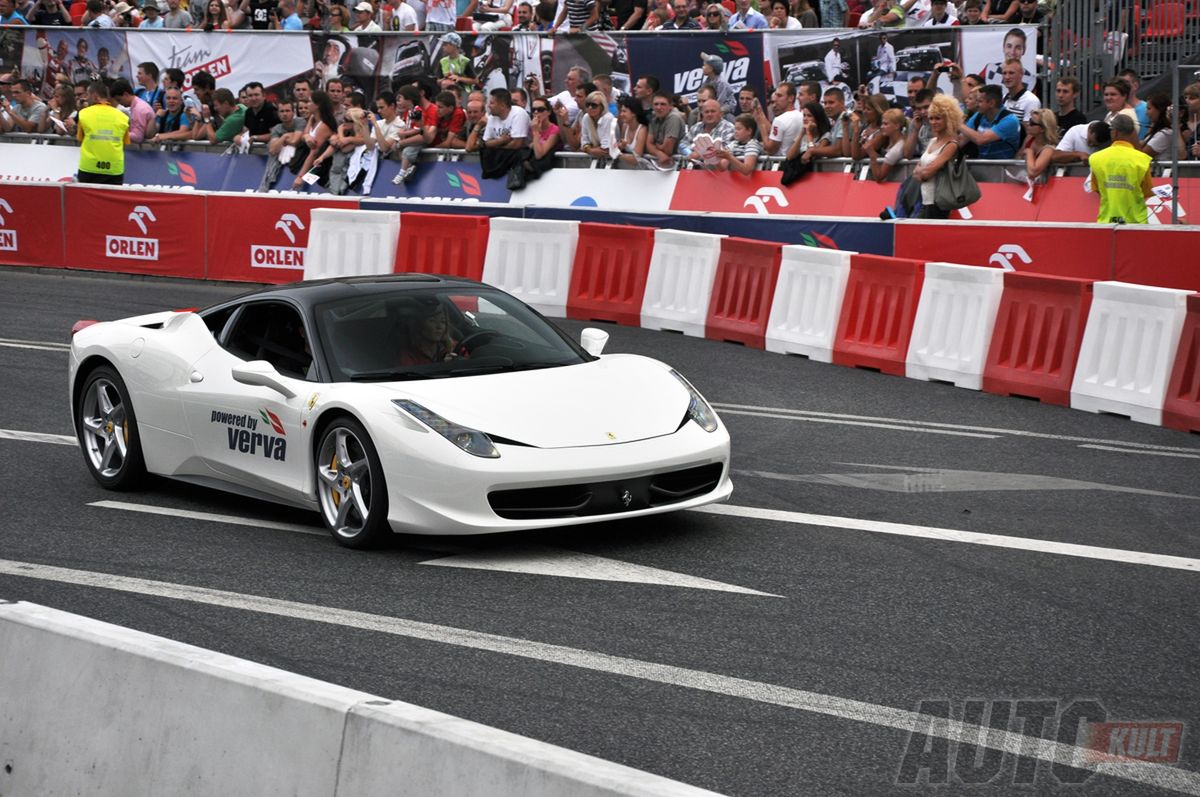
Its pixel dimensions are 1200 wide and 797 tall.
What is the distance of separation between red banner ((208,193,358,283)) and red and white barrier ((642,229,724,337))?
186 inches

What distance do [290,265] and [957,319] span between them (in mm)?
9318

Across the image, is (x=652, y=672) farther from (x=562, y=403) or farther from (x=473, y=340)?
(x=473, y=340)

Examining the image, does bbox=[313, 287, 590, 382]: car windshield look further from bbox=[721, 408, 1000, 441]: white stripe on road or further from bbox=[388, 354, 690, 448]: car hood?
bbox=[721, 408, 1000, 441]: white stripe on road

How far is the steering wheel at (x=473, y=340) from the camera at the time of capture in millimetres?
8359

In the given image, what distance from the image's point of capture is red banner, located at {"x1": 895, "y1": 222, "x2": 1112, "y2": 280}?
46.2 ft

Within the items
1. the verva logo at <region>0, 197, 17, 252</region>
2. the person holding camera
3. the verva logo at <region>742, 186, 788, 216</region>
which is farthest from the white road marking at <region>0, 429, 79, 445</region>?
the person holding camera

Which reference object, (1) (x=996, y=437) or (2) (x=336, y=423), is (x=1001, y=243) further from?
(2) (x=336, y=423)

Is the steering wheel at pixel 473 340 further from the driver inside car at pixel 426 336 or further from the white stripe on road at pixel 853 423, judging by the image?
the white stripe on road at pixel 853 423

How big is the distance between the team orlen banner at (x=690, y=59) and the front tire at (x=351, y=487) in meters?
13.4

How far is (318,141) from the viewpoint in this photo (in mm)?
23234

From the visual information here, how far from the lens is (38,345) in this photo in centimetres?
1484

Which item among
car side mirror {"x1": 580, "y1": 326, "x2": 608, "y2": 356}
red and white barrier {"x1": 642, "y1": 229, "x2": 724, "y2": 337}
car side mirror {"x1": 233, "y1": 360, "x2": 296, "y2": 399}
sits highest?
car side mirror {"x1": 580, "y1": 326, "x2": 608, "y2": 356}

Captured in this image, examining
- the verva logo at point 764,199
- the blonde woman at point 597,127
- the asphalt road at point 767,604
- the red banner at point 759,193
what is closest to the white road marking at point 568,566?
the asphalt road at point 767,604

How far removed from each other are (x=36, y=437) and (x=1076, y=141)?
10.5 metres
